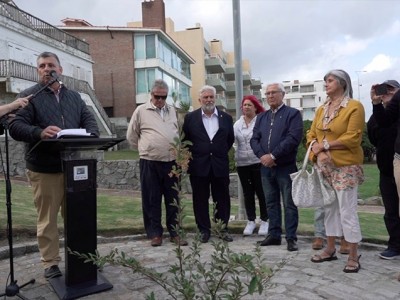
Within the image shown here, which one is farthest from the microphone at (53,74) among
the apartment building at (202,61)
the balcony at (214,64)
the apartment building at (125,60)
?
the balcony at (214,64)

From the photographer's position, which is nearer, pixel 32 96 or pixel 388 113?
pixel 32 96

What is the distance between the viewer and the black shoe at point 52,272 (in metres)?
4.11

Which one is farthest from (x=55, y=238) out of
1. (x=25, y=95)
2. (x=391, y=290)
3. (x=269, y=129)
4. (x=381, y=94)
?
(x=381, y=94)

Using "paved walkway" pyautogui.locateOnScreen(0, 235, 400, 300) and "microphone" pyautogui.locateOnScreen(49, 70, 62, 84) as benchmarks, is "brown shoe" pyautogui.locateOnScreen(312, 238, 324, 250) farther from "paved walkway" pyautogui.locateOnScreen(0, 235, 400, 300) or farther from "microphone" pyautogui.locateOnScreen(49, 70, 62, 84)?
"microphone" pyautogui.locateOnScreen(49, 70, 62, 84)

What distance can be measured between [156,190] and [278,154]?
1.62 m

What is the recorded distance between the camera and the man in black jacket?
18.3ft

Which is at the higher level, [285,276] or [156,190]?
[156,190]

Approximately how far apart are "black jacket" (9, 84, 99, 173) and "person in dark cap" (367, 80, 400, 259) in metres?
3.06

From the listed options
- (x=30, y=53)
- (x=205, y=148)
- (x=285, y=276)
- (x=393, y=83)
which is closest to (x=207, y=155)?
(x=205, y=148)

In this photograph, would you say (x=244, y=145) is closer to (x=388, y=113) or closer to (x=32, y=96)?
(x=388, y=113)

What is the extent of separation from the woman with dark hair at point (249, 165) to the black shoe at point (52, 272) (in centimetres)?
276

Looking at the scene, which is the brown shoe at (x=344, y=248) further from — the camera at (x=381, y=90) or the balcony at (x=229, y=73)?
the balcony at (x=229, y=73)

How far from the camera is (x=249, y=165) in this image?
605cm

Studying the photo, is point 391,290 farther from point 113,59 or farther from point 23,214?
point 113,59
